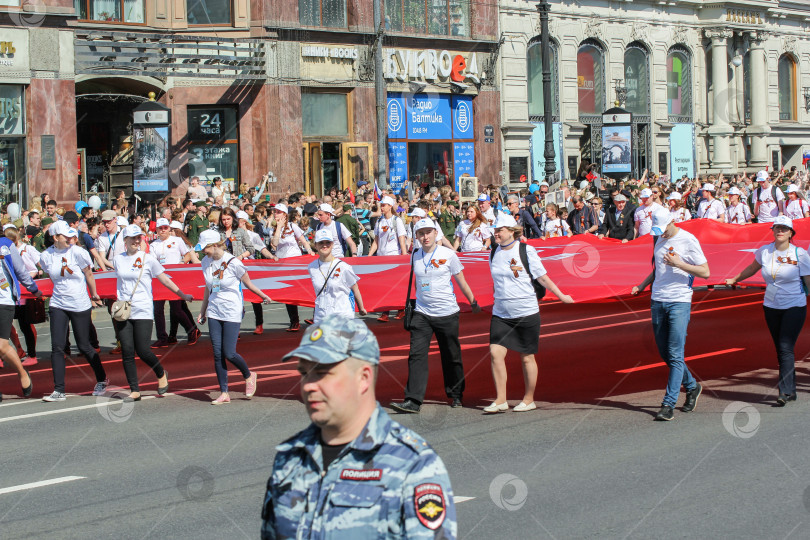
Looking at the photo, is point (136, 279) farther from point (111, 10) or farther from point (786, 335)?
point (111, 10)

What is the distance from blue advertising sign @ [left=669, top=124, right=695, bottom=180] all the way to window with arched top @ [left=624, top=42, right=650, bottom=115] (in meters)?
2.30

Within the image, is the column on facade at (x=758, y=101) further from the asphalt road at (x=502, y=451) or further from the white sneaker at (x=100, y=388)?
the white sneaker at (x=100, y=388)

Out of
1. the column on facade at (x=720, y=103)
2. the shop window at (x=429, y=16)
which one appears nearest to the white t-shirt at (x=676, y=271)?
the shop window at (x=429, y=16)

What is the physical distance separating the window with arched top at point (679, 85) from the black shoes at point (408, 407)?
1589 inches

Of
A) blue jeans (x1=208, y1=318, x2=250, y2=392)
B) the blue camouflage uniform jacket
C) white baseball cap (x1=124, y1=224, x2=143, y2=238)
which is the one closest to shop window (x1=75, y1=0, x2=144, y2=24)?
white baseball cap (x1=124, y1=224, x2=143, y2=238)

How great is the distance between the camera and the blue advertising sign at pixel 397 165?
37.4m

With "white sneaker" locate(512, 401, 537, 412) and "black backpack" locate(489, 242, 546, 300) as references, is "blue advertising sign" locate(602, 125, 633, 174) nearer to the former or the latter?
"black backpack" locate(489, 242, 546, 300)

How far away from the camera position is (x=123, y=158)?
3228cm

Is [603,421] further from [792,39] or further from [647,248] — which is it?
[792,39]

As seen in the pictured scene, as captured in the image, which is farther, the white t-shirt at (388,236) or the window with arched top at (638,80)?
the window with arched top at (638,80)

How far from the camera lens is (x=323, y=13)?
34906 mm

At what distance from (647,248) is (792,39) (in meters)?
44.9

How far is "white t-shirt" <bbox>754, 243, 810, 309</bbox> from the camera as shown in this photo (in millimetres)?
11000

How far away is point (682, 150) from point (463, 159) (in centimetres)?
1446
